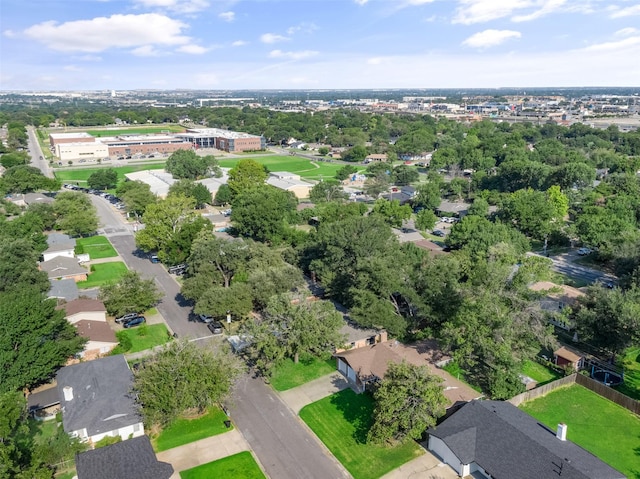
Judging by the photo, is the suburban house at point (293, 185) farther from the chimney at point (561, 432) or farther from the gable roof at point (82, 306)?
the chimney at point (561, 432)

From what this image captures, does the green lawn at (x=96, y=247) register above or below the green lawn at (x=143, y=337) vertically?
above

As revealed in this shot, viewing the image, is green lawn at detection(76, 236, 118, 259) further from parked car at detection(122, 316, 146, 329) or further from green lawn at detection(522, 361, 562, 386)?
green lawn at detection(522, 361, 562, 386)

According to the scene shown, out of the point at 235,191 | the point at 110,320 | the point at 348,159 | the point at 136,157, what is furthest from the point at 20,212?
the point at 348,159

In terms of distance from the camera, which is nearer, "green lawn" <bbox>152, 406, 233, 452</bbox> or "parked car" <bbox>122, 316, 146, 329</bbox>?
"green lawn" <bbox>152, 406, 233, 452</bbox>

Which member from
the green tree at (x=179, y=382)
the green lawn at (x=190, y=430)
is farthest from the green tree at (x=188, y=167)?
the green lawn at (x=190, y=430)

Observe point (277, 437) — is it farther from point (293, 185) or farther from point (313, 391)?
point (293, 185)

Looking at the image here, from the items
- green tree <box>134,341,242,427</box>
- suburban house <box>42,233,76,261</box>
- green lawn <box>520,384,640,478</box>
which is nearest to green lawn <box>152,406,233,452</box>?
green tree <box>134,341,242,427</box>

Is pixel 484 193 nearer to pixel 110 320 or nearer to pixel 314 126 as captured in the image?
pixel 110 320
